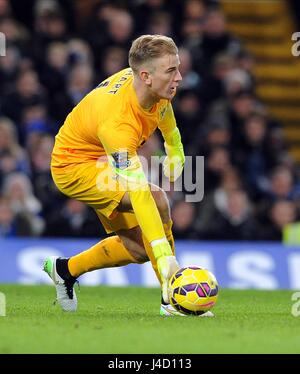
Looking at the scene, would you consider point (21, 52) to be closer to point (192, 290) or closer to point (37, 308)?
point (37, 308)

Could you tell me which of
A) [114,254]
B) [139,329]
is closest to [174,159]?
[114,254]

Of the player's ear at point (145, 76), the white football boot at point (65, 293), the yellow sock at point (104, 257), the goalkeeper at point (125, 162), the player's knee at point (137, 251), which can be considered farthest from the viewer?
the white football boot at point (65, 293)

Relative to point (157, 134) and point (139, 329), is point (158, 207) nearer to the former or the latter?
point (139, 329)

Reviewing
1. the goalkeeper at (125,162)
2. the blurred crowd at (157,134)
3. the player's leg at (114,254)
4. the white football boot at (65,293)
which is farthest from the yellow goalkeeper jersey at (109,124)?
the blurred crowd at (157,134)

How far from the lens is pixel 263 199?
577 inches

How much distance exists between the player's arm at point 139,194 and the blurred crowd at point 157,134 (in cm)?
570

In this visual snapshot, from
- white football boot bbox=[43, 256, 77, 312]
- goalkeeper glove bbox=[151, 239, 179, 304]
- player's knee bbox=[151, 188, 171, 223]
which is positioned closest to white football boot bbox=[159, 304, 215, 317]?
goalkeeper glove bbox=[151, 239, 179, 304]

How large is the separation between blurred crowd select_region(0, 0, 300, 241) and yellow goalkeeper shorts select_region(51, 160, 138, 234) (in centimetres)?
486

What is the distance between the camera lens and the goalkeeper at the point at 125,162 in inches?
295

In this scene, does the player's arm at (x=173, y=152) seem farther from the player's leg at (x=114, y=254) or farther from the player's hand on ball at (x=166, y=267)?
the player's hand on ball at (x=166, y=267)

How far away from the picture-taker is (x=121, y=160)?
7.48m

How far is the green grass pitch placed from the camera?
6250 mm

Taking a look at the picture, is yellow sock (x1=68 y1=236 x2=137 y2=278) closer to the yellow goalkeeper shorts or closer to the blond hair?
the yellow goalkeeper shorts

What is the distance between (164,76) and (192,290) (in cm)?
144
